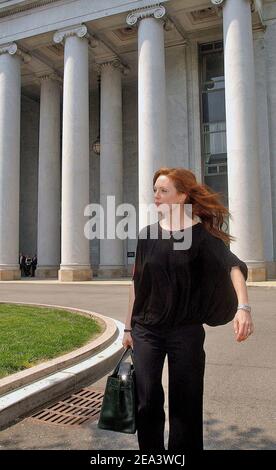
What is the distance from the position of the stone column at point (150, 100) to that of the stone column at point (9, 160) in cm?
882

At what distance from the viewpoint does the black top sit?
279cm

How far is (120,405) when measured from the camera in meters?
2.78

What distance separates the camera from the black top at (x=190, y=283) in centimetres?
279

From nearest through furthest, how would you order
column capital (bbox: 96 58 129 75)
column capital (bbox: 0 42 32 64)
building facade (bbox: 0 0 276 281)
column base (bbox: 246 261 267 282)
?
column base (bbox: 246 261 267 282) < building facade (bbox: 0 0 276 281) < column capital (bbox: 0 42 32 64) < column capital (bbox: 96 58 129 75)

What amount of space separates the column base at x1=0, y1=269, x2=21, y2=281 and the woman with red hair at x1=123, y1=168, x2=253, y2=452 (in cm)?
2589

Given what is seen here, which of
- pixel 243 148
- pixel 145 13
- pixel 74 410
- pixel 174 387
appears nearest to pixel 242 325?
pixel 174 387

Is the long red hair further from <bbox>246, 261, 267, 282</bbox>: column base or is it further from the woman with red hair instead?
<bbox>246, 261, 267, 282</bbox>: column base

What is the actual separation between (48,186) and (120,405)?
29.4m

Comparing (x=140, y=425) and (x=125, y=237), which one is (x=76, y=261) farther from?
(x=140, y=425)

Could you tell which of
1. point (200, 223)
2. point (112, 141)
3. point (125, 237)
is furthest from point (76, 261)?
point (200, 223)

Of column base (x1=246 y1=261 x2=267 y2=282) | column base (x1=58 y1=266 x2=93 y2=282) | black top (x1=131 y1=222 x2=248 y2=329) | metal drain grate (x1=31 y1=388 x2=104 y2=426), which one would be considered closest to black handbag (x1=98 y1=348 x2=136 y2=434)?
black top (x1=131 y1=222 x2=248 y2=329)

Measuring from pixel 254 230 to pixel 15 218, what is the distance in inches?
581

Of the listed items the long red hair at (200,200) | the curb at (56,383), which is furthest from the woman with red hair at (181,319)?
the curb at (56,383)

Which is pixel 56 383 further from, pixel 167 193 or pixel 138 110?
pixel 138 110
